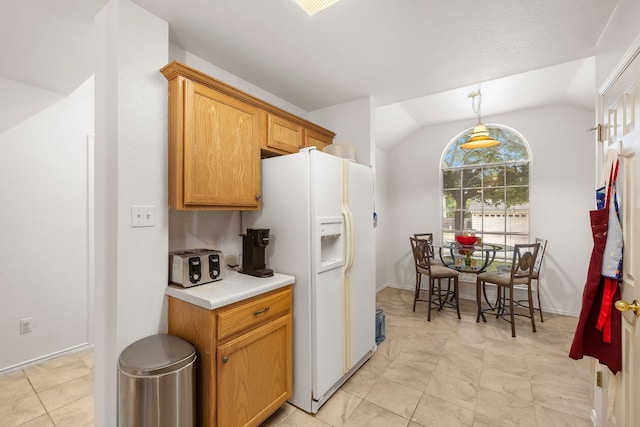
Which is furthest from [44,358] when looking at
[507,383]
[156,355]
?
[507,383]

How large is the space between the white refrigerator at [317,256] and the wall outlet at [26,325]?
208 centimetres

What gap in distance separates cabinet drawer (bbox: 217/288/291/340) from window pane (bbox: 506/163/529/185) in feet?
13.1

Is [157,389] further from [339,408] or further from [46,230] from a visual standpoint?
[46,230]

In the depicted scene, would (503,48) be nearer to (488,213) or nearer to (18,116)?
(488,213)

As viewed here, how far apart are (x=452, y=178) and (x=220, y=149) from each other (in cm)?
410

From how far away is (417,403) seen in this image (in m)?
2.04

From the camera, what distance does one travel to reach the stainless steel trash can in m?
1.31

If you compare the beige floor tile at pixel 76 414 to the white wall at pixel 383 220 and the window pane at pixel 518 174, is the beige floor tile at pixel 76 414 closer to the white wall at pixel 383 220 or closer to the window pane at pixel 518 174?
the white wall at pixel 383 220

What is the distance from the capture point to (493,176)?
14.3ft

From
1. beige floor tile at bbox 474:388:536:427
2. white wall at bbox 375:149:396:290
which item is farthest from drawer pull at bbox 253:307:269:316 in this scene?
white wall at bbox 375:149:396:290

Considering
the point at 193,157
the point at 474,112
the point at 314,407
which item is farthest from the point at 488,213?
the point at 193,157

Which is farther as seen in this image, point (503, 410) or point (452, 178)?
point (452, 178)

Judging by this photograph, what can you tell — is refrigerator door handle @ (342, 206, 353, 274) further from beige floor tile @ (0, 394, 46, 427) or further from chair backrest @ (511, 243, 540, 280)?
beige floor tile @ (0, 394, 46, 427)

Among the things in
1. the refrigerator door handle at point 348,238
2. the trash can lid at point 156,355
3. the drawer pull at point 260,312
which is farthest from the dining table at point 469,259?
the trash can lid at point 156,355
